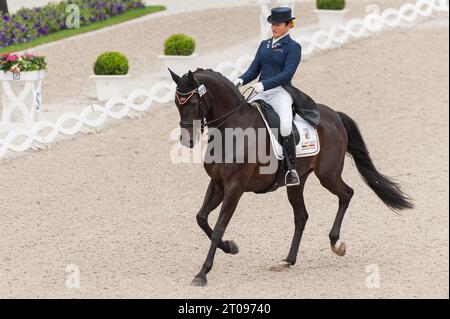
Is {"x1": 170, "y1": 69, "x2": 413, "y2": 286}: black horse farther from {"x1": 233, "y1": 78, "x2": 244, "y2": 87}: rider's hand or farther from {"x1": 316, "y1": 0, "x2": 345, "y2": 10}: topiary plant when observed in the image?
{"x1": 316, "y1": 0, "x2": 345, "y2": 10}: topiary plant

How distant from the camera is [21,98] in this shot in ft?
59.5

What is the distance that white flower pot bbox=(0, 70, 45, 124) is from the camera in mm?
18031

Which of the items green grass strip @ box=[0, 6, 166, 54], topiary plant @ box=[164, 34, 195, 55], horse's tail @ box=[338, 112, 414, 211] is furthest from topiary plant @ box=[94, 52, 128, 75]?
horse's tail @ box=[338, 112, 414, 211]

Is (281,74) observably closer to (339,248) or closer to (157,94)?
(339,248)

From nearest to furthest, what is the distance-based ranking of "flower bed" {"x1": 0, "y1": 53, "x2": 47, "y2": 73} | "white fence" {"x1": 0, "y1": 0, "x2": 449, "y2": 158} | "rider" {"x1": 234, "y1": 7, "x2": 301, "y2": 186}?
"rider" {"x1": 234, "y1": 7, "x2": 301, "y2": 186} < "white fence" {"x1": 0, "y1": 0, "x2": 449, "y2": 158} < "flower bed" {"x1": 0, "y1": 53, "x2": 47, "y2": 73}

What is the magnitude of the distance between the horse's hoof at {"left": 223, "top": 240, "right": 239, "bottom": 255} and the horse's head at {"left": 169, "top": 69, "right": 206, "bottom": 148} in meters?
1.73

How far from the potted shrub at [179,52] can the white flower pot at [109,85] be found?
152cm

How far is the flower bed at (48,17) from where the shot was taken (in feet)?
76.1

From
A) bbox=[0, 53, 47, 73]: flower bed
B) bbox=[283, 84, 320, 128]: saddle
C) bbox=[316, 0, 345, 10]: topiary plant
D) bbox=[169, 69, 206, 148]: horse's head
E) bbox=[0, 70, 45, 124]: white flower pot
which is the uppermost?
bbox=[169, 69, 206, 148]: horse's head

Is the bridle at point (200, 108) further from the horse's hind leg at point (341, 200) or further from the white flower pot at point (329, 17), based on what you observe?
the white flower pot at point (329, 17)
